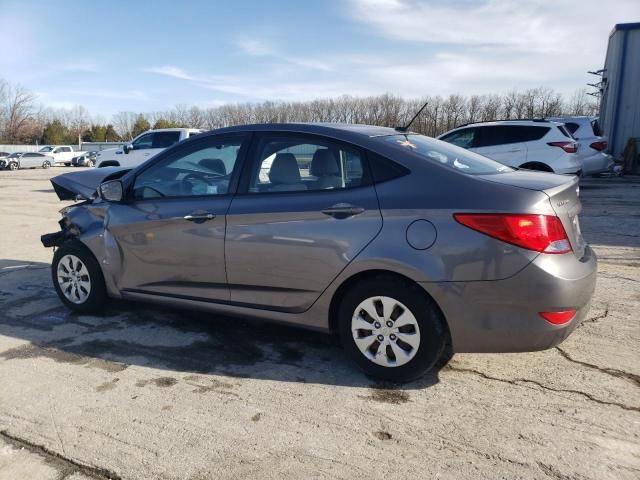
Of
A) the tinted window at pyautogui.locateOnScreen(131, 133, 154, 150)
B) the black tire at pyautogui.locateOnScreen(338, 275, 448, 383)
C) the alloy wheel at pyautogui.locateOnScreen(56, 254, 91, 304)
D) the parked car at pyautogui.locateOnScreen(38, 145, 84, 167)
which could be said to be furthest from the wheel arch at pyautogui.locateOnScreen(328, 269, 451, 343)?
the parked car at pyautogui.locateOnScreen(38, 145, 84, 167)

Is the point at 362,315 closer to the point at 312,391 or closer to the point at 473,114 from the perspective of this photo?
the point at 312,391

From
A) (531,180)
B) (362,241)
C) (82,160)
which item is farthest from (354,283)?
(82,160)

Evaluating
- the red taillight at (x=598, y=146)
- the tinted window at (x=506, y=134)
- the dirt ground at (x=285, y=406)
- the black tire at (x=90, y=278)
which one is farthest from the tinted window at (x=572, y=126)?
the black tire at (x=90, y=278)

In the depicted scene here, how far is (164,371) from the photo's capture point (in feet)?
11.8

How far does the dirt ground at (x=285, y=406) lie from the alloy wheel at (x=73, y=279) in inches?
8.8

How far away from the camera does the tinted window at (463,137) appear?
454 inches

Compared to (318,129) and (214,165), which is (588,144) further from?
(214,165)

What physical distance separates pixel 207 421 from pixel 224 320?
5.53ft

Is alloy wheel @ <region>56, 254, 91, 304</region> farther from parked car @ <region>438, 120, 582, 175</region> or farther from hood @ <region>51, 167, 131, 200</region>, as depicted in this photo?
parked car @ <region>438, 120, 582, 175</region>

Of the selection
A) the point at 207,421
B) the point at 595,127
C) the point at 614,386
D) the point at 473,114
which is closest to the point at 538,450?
the point at 614,386

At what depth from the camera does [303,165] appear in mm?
3633

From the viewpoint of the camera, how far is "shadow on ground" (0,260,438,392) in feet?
11.8

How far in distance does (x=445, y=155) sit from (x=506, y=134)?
848 cm

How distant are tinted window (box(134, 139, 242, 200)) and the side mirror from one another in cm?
13
